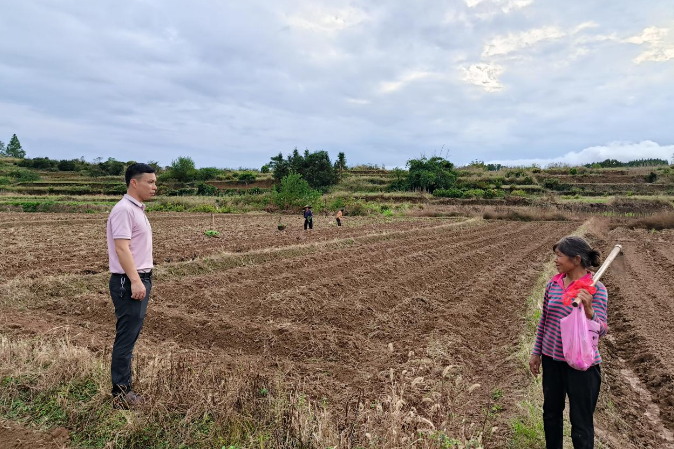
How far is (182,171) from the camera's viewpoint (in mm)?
65812

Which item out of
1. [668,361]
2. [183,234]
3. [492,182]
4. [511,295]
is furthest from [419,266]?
[492,182]

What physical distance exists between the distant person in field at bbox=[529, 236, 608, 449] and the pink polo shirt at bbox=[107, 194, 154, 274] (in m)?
3.38

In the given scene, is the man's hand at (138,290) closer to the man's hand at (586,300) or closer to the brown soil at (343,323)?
the brown soil at (343,323)

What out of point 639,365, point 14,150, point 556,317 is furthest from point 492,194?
point 14,150

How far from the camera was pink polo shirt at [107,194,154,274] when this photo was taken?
3543 millimetres

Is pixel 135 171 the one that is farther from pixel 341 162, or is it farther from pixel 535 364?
pixel 341 162

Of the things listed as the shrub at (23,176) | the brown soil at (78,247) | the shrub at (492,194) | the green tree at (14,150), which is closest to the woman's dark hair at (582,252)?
the brown soil at (78,247)

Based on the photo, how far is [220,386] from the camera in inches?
142

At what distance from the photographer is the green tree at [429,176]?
53625mm

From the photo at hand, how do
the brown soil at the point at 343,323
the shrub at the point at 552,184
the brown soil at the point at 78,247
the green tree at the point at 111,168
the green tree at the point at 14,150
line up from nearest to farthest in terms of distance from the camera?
the brown soil at the point at 343,323 < the brown soil at the point at 78,247 < the shrub at the point at 552,184 < the green tree at the point at 111,168 < the green tree at the point at 14,150

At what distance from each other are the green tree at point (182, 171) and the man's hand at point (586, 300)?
6858 centimetres

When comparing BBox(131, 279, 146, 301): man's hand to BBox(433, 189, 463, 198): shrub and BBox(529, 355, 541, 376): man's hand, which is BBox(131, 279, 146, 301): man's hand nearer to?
BBox(529, 355, 541, 376): man's hand

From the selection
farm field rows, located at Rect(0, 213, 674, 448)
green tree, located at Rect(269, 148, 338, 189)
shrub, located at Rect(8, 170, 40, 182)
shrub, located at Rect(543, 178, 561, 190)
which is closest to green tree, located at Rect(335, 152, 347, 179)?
green tree, located at Rect(269, 148, 338, 189)

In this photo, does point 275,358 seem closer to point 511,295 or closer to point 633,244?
point 511,295
